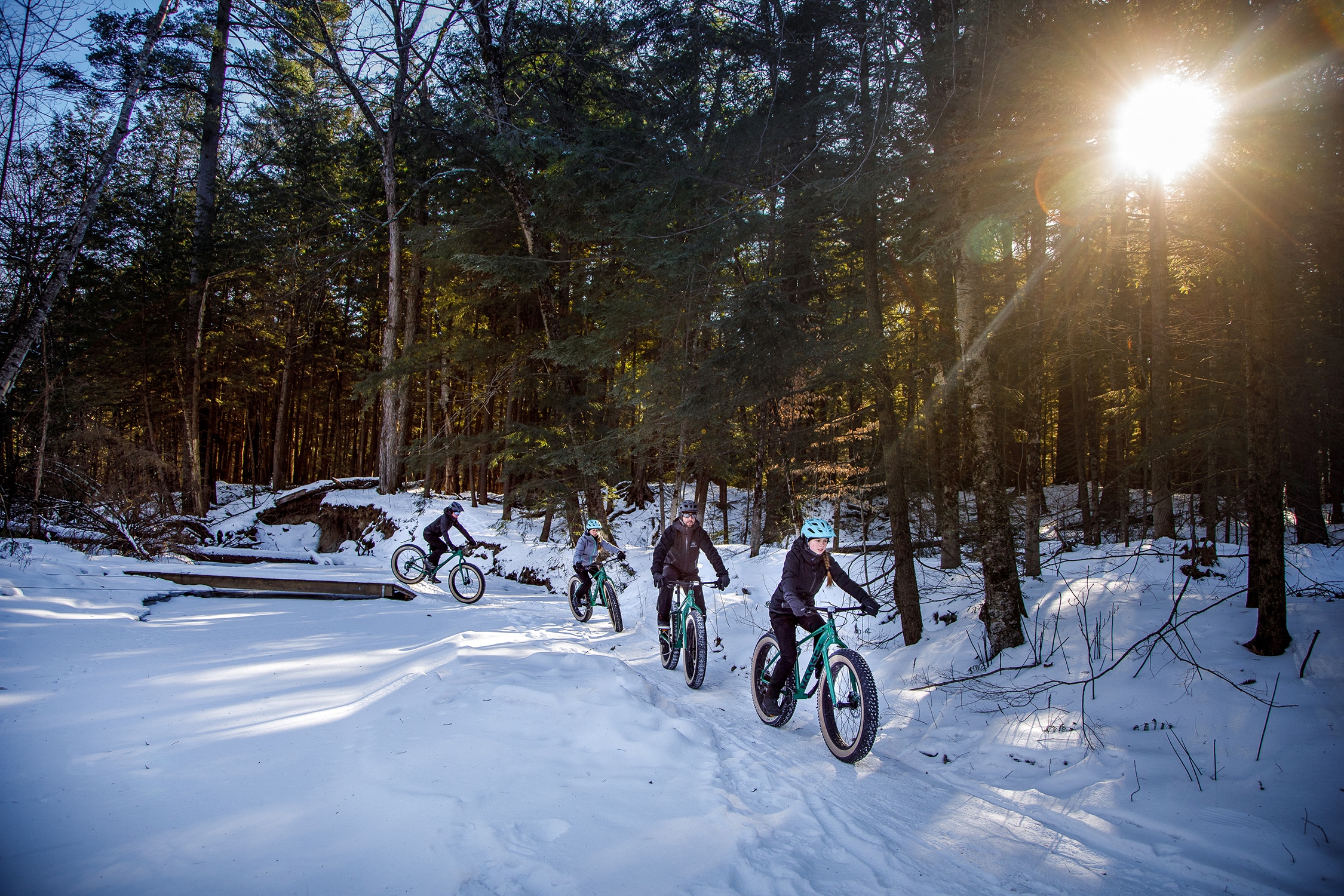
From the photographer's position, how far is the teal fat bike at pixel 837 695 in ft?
14.2

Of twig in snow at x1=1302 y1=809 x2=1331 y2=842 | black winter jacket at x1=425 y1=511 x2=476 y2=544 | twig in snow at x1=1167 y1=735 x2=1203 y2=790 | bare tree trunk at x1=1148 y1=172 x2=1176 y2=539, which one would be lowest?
twig in snow at x1=1167 y1=735 x2=1203 y2=790

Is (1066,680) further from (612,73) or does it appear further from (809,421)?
(612,73)

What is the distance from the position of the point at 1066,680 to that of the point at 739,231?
21.6 ft

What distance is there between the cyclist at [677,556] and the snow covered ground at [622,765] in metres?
0.89

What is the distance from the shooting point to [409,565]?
12961 mm

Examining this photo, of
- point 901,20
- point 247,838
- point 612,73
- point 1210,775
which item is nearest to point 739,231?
point 901,20

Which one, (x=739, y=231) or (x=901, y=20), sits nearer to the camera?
(x=901, y=20)

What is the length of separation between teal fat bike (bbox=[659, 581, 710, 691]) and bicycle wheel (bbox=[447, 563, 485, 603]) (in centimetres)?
603

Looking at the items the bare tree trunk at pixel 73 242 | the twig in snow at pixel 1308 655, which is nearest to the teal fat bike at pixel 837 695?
the twig in snow at pixel 1308 655

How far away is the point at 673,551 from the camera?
716 centimetres

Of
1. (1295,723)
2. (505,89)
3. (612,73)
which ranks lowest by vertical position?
(1295,723)

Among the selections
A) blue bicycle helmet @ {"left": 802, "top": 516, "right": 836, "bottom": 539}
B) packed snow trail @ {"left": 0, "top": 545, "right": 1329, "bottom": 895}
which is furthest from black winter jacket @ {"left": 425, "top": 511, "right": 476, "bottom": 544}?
blue bicycle helmet @ {"left": 802, "top": 516, "right": 836, "bottom": 539}

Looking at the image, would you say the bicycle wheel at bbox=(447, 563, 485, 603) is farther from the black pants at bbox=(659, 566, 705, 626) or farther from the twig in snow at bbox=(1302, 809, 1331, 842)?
the twig in snow at bbox=(1302, 809, 1331, 842)

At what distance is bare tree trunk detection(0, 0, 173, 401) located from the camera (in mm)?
10297
